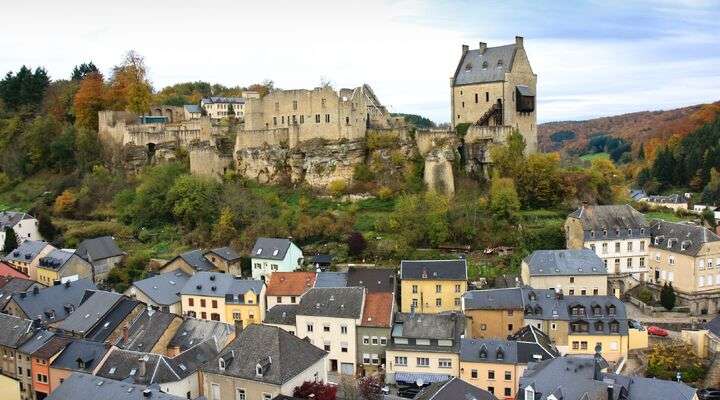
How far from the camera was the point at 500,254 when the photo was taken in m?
40.7

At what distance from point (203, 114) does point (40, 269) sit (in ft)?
82.0

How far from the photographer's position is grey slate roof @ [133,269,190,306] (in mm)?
37219

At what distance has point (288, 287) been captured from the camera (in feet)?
119

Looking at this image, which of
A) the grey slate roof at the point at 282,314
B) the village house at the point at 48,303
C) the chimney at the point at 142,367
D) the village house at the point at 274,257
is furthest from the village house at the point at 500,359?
the village house at the point at 48,303

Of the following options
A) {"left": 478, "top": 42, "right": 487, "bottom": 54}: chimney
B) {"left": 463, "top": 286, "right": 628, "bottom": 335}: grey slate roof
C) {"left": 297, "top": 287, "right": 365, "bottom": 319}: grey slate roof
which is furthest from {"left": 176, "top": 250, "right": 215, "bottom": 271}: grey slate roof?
{"left": 478, "top": 42, "right": 487, "bottom": 54}: chimney

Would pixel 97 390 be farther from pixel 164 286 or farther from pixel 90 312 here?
pixel 164 286

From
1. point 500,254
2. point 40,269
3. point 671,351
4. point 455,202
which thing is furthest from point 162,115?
point 671,351

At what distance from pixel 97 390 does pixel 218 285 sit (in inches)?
518

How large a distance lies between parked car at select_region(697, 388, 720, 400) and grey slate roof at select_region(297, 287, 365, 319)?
52.2ft

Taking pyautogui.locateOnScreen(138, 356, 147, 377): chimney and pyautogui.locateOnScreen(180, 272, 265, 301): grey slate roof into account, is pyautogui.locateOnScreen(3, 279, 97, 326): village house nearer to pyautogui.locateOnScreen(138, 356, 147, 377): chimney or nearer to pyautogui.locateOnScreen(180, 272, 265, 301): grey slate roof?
pyautogui.locateOnScreen(180, 272, 265, 301): grey slate roof

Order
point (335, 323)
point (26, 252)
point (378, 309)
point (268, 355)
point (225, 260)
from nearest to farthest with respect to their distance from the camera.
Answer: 1. point (268, 355)
2. point (335, 323)
3. point (378, 309)
4. point (225, 260)
5. point (26, 252)

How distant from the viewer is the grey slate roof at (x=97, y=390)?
2323 cm

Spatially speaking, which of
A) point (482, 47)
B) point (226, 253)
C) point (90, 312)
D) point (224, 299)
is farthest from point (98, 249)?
point (482, 47)

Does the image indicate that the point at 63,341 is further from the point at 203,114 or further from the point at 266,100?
the point at 203,114
